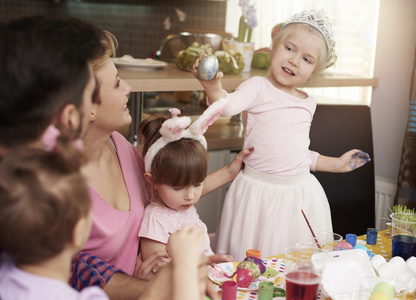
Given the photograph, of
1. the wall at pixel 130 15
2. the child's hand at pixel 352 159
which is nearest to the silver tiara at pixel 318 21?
the child's hand at pixel 352 159

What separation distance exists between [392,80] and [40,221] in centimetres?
247

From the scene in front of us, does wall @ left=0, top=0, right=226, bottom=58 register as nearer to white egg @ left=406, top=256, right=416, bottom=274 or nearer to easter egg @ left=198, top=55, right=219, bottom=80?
easter egg @ left=198, top=55, right=219, bottom=80

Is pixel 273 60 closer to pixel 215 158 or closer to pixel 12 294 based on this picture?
pixel 215 158

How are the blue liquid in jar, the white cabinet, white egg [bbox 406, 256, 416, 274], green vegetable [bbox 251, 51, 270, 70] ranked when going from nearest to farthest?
white egg [bbox 406, 256, 416, 274]
the blue liquid in jar
the white cabinet
green vegetable [bbox 251, 51, 270, 70]

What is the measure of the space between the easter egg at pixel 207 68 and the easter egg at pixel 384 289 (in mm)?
772

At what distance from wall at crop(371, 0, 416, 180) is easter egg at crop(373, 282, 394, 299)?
1837 millimetres

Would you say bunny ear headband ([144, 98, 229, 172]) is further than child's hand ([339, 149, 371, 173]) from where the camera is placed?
No

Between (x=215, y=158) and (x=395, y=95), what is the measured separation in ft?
3.30

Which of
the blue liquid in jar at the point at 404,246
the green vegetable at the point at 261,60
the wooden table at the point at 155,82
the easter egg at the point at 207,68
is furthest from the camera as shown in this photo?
the green vegetable at the point at 261,60

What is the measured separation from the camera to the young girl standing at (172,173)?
1.57 m

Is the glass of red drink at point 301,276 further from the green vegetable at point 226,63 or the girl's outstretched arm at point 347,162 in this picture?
the green vegetable at point 226,63

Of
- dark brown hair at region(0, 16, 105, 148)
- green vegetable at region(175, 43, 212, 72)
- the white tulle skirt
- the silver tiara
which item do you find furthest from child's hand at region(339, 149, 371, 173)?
dark brown hair at region(0, 16, 105, 148)

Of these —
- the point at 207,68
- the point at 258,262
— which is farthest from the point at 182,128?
the point at 258,262

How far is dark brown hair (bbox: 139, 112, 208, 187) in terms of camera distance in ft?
5.15
